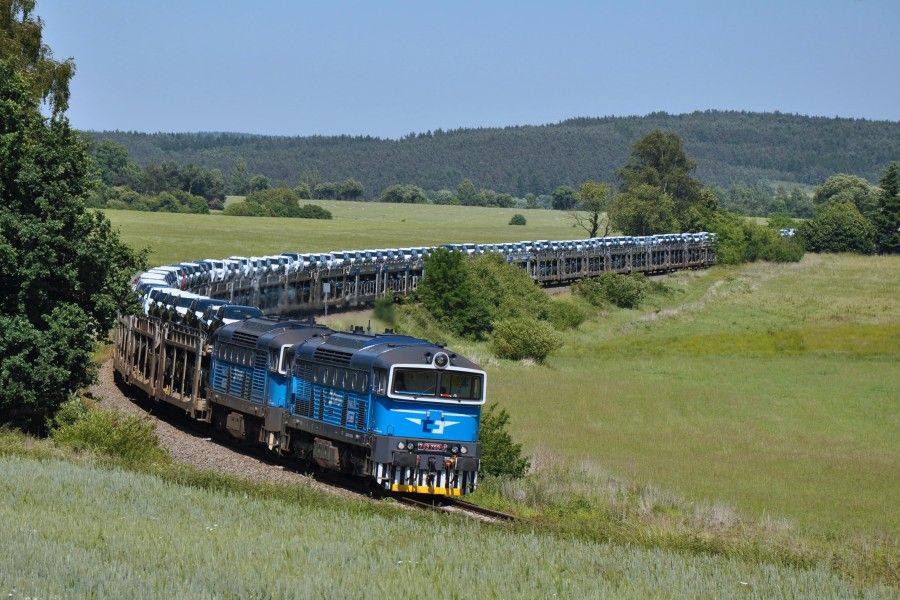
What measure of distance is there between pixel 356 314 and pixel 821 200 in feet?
467

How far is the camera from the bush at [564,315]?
266 ft

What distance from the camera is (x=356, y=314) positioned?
226 feet

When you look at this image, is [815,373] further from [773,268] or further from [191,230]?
[191,230]

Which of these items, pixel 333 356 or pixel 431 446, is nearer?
pixel 431 446

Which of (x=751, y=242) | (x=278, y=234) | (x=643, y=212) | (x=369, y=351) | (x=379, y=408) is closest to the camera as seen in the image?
(x=379, y=408)

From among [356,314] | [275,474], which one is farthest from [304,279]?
[275,474]

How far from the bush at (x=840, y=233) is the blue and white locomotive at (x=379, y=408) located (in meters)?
118

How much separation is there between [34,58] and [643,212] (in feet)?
289

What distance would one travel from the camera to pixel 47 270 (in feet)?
106

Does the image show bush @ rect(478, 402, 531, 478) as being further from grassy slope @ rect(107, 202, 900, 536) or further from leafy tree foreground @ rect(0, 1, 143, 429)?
leafy tree foreground @ rect(0, 1, 143, 429)

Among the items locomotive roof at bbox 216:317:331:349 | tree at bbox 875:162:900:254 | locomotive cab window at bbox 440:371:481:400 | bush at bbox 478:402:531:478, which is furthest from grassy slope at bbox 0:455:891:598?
tree at bbox 875:162:900:254

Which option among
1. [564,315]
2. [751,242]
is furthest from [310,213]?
[564,315]

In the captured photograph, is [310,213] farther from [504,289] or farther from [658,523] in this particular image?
[658,523]

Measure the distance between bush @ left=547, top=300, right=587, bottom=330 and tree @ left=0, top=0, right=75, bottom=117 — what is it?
119 feet
